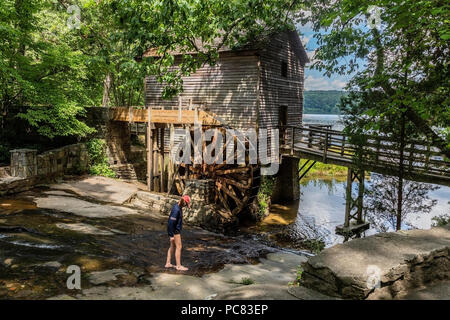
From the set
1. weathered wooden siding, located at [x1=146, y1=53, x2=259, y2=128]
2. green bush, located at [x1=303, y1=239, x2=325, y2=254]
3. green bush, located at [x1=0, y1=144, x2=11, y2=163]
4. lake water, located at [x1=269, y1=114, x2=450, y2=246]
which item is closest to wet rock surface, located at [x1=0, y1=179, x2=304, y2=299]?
green bush, located at [x1=0, y1=144, x2=11, y2=163]

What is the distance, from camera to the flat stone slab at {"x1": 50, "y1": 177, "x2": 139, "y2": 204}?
1298cm

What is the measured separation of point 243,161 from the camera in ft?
48.7

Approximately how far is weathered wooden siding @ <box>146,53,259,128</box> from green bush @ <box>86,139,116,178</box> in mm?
5796

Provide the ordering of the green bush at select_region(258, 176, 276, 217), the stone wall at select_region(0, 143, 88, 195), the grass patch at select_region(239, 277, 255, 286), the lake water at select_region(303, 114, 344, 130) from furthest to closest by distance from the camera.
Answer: the green bush at select_region(258, 176, 276, 217)
the stone wall at select_region(0, 143, 88, 195)
the lake water at select_region(303, 114, 344, 130)
the grass patch at select_region(239, 277, 255, 286)

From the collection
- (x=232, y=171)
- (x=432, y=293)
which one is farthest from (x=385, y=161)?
(x=232, y=171)

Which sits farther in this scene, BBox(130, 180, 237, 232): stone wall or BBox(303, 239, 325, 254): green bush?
BBox(130, 180, 237, 232): stone wall

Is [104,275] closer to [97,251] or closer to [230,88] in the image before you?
[97,251]

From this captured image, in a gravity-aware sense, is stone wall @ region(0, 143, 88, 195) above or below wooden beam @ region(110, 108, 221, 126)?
below

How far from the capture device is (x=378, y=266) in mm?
3719

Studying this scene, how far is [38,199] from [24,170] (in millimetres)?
1724

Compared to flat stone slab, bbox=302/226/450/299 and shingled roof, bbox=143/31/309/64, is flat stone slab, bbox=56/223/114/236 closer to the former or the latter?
flat stone slab, bbox=302/226/450/299

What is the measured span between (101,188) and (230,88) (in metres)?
8.15
